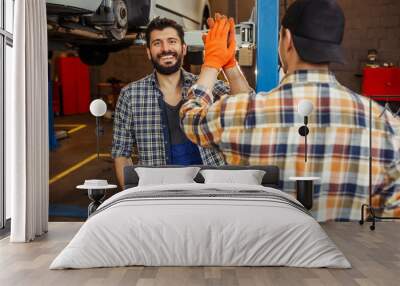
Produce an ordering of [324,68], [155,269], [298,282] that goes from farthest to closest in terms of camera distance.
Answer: [324,68], [155,269], [298,282]

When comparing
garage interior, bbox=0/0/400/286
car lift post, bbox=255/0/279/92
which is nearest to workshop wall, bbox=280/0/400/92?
garage interior, bbox=0/0/400/286

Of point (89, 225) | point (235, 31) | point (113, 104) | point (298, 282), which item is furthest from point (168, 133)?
point (298, 282)

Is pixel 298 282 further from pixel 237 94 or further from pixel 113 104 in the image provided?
pixel 113 104

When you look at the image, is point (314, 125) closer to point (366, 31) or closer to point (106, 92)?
point (366, 31)

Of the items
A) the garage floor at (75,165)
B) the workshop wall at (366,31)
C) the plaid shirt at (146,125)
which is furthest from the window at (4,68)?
the workshop wall at (366,31)

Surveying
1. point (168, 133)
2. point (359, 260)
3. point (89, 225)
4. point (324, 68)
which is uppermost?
point (324, 68)

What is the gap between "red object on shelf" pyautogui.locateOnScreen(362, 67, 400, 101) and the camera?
545 cm

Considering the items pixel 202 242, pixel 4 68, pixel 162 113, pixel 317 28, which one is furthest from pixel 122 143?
pixel 202 242

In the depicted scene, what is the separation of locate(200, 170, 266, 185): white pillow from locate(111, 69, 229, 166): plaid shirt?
194 millimetres

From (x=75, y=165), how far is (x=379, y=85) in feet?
8.83

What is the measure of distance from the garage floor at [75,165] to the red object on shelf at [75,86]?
87 mm

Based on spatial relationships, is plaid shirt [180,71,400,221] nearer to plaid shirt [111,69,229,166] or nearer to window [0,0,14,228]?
plaid shirt [111,69,229,166]

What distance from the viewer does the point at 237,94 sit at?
5438 millimetres

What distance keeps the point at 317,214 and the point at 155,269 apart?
2.03 m
